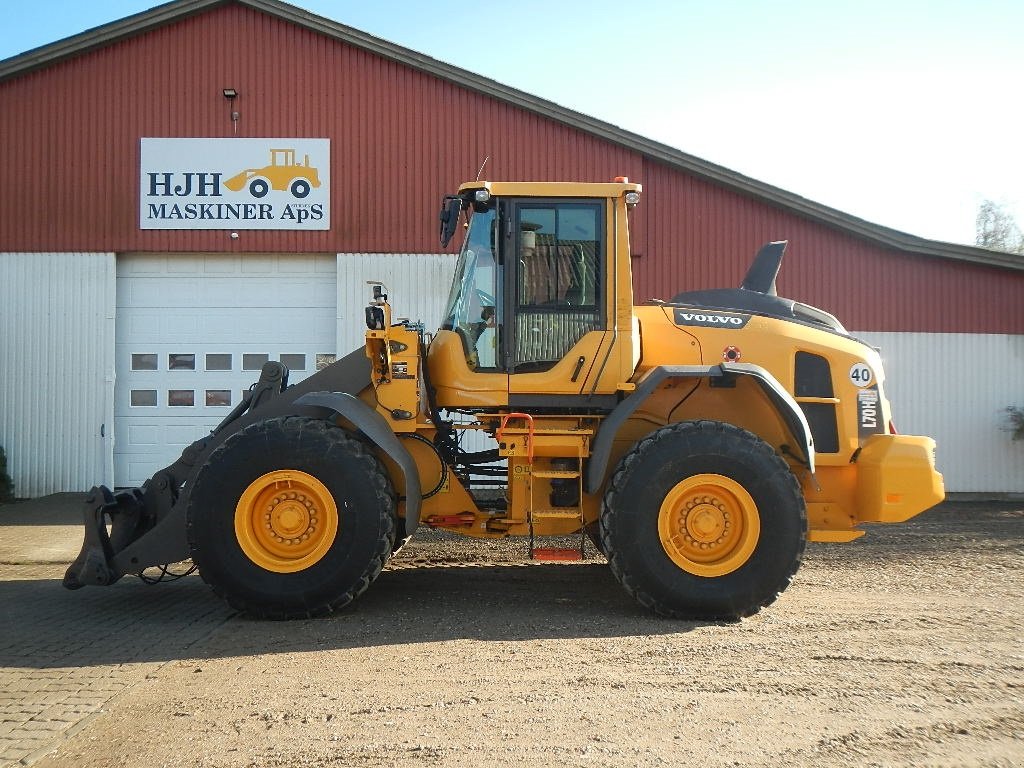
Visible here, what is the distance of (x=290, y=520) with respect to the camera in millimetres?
5957

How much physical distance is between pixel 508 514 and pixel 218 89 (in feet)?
33.0

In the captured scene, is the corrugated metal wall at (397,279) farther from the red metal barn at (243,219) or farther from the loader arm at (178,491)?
the loader arm at (178,491)

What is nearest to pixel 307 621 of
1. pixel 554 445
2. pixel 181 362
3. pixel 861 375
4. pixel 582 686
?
pixel 554 445

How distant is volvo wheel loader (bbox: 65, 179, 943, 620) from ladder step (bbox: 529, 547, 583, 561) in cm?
14

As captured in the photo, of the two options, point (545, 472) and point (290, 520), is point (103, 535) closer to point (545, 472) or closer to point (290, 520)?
point (290, 520)

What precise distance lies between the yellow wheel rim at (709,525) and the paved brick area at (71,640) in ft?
10.6

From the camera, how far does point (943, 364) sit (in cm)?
1391

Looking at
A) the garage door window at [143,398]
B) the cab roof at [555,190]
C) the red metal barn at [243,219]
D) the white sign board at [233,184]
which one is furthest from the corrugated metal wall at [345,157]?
the cab roof at [555,190]

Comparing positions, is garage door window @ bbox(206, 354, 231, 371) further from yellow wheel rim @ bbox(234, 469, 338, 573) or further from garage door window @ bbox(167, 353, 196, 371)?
yellow wheel rim @ bbox(234, 469, 338, 573)

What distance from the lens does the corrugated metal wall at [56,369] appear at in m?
13.1

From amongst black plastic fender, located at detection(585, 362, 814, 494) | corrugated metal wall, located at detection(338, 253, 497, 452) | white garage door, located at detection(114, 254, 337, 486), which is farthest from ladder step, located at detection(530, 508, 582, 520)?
white garage door, located at detection(114, 254, 337, 486)

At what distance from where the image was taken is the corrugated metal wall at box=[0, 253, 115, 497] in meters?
13.1

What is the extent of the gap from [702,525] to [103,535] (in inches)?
172

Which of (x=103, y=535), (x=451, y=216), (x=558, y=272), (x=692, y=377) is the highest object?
(x=451, y=216)
